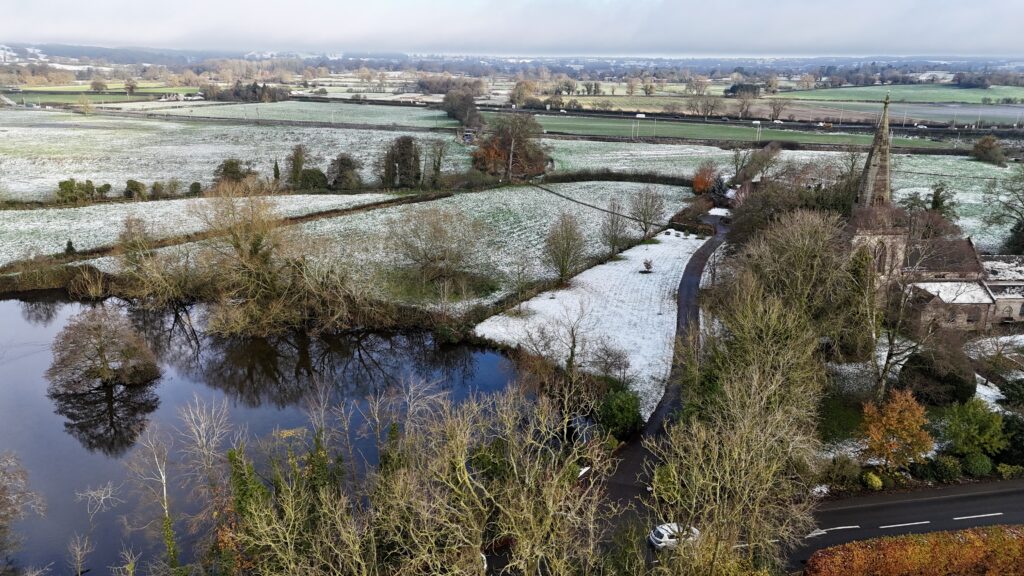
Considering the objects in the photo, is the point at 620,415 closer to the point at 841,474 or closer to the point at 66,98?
the point at 841,474

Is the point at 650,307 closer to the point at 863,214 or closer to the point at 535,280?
the point at 535,280

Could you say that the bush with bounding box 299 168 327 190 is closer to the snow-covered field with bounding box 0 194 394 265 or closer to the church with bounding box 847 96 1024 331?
the snow-covered field with bounding box 0 194 394 265

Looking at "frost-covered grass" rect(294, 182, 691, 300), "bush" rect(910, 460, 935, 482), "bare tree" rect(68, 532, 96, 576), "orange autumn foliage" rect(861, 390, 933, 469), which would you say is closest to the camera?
"bare tree" rect(68, 532, 96, 576)

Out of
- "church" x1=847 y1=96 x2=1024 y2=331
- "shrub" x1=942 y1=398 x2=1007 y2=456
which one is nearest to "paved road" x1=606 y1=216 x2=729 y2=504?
"church" x1=847 y1=96 x2=1024 y2=331

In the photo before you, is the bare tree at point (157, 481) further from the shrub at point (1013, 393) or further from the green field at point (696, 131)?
the green field at point (696, 131)

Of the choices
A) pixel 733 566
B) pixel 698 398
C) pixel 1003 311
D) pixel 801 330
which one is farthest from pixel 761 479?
pixel 1003 311
